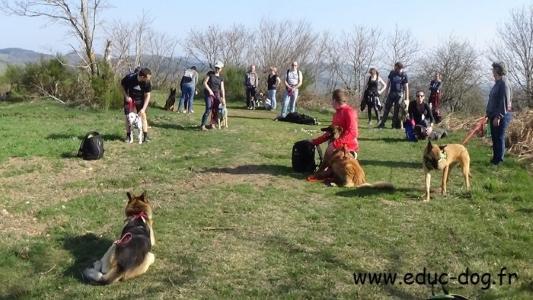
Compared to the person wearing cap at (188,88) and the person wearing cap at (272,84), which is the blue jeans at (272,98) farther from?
the person wearing cap at (188,88)

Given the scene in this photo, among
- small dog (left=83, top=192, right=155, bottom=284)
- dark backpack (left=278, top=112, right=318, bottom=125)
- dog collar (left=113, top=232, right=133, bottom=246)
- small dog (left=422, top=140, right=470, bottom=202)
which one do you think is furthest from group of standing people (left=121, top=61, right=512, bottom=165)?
dog collar (left=113, top=232, right=133, bottom=246)

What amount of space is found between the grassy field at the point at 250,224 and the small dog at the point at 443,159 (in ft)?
1.05

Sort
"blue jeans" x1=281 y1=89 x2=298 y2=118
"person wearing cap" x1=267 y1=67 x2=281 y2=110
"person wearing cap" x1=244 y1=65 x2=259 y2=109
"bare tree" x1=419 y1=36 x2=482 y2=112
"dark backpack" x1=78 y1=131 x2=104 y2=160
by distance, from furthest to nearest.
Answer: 1. "bare tree" x1=419 y1=36 x2=482 y2=112
2. "person wearing cap" x1=244 y1=65 x2=259 y2=109
3. "person wearing cap" x1=267 y1=67 x2=281 y2=110
4. "blue jeans" x1=281 y1=89 x2=298 y2=118
5. "dark backpack" x1=78 y1=131 x2=104 y2=160

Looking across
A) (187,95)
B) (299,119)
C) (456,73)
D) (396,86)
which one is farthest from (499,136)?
(456,73)

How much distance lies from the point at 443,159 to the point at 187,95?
12.5 metres

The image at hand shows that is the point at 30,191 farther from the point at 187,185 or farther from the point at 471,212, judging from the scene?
the point at 471,212

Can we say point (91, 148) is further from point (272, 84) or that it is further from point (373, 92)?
point (272, 84)

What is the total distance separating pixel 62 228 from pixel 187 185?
7.70 ft

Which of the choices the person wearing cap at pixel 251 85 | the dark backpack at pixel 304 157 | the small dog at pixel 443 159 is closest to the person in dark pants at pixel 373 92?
the person wearing cap at pixel 251 85

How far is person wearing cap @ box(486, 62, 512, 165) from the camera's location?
9.46 meters

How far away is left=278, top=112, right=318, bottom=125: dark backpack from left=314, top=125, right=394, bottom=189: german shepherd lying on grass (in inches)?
317

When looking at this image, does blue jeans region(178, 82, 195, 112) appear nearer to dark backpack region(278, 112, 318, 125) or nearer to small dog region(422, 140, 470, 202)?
dark backpack region(278, 112, 318, 125)

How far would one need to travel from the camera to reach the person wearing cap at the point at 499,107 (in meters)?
9.46

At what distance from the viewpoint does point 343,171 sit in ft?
26.6
